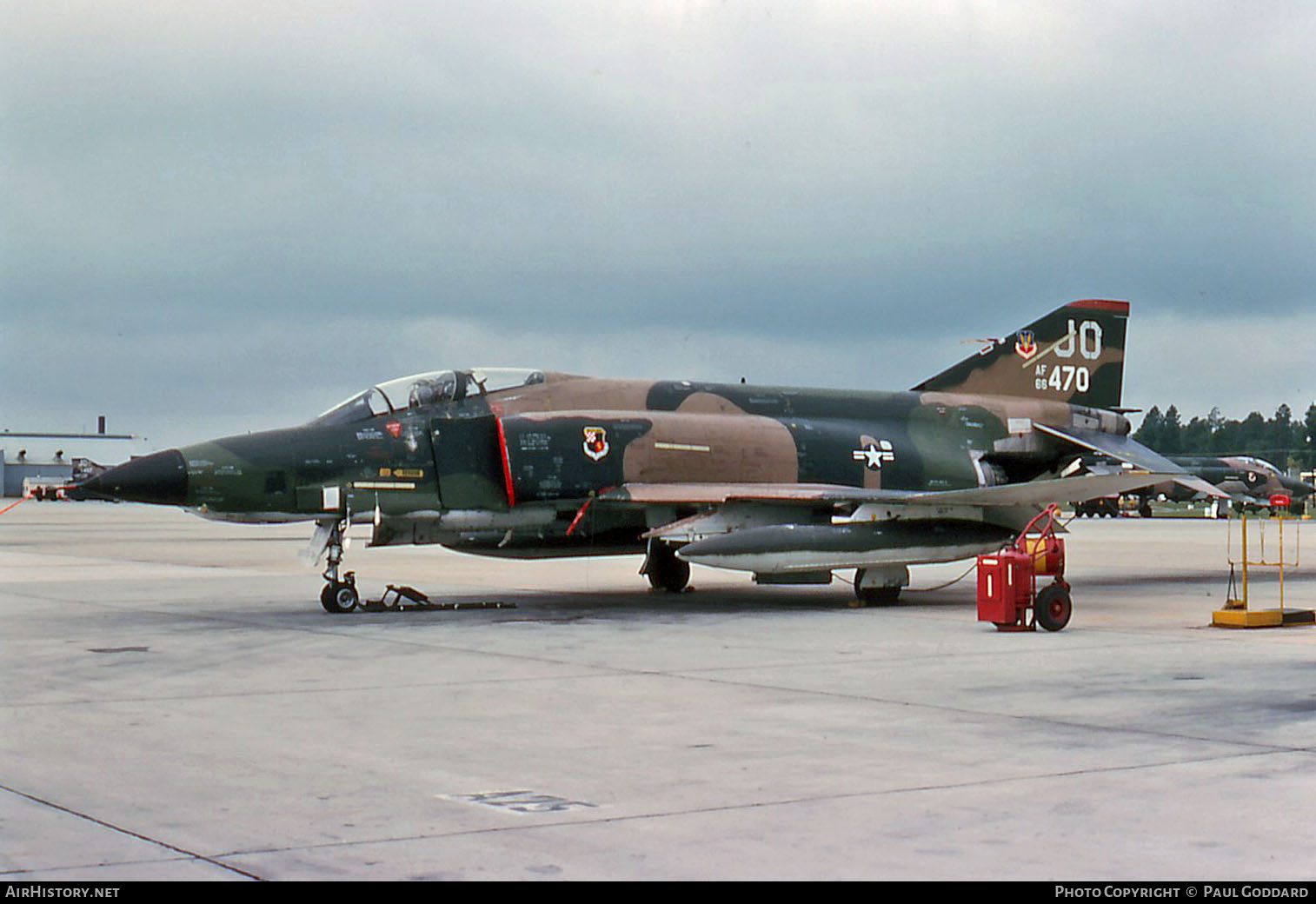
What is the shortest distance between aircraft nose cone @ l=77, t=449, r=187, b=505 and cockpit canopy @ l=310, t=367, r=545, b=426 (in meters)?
1.69

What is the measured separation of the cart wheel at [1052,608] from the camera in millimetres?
13633

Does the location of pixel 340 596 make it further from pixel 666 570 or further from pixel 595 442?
pixel 666 570

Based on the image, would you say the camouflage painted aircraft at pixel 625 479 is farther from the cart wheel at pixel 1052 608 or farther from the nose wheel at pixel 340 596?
the cart wheel at pixel 1052 608

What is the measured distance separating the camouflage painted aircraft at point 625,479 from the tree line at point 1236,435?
99.2 meters

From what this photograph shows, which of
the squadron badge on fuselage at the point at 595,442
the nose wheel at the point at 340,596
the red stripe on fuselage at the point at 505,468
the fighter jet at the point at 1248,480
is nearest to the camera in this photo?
the nose wheel at the point at 340,596

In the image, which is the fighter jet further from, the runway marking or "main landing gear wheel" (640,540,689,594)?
the runway marking

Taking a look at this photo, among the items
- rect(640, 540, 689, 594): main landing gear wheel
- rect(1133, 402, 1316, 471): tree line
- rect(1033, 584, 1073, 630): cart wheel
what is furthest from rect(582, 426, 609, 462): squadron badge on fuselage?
rect(1133, 402, 1316, 471): tree line

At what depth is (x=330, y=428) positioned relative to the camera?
51.4 ft

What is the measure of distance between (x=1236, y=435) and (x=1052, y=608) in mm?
121656

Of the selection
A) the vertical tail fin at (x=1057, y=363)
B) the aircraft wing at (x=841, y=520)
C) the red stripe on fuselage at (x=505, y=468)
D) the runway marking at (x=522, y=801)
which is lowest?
the runway marking at (x=522, y=801)

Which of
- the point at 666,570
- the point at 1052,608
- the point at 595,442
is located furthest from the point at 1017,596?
the point at 666,570

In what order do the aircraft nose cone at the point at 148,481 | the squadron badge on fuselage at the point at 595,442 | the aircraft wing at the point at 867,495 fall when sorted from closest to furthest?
the aircraft nose cone at the point at 148,481, the aircraft wing at the point at 867,495, the squadron badge on fuselage at the point at 595,442

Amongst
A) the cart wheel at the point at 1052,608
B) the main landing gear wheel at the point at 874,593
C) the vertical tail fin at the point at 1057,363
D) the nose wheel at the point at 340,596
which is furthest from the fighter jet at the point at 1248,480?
the nose wheel at the point at 340,596

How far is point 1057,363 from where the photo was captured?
826 inches
